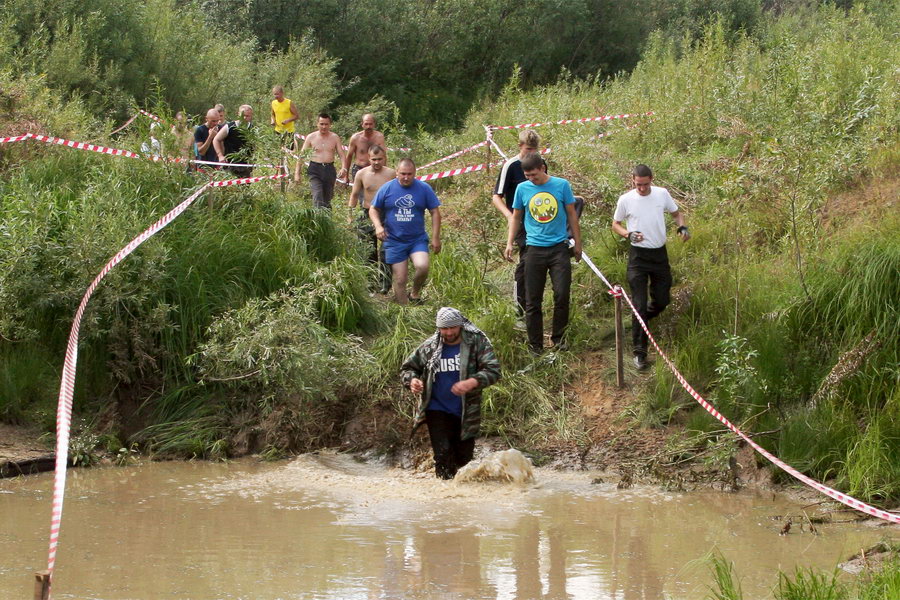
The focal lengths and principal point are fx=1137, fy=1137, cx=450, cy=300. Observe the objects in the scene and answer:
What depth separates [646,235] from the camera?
32.8 ft

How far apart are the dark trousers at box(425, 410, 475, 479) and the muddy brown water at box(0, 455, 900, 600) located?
0.51ft

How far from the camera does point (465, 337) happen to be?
8820mm

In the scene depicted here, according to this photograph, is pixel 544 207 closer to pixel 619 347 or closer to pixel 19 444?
pixel 619 347

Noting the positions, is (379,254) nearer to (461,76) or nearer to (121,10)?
(121,10)

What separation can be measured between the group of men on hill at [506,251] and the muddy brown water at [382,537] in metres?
0.75

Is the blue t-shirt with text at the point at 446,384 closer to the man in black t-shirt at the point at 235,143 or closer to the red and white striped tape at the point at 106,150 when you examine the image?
the red and white striped tape at the point at 106,150

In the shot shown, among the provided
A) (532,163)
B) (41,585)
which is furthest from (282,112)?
(41,585)

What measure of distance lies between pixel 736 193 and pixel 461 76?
70.6ft

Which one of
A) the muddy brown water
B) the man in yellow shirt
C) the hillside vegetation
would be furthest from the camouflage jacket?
the man in yellow shirt

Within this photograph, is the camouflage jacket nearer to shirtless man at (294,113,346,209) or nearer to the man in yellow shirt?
shirtless man at (294,113,346,209)

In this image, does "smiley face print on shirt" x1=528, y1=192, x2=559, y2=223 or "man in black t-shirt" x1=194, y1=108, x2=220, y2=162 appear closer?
"smiley face print on shirt" x1=528, y1=192, x2=559, y2=223

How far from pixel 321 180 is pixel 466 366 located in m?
5.74

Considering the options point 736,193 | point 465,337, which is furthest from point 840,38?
point 465,337

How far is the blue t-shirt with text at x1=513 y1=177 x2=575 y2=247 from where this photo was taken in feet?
33.3
